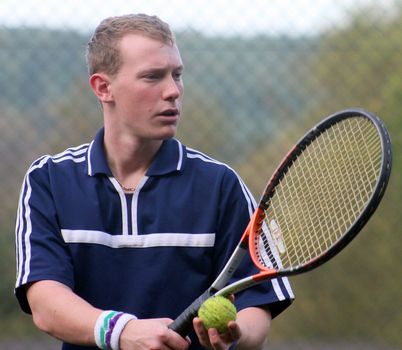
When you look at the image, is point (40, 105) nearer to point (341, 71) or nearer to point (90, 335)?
point (341, 71)

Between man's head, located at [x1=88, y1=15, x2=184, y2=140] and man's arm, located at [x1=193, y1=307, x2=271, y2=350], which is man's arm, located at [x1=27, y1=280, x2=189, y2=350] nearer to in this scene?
man's arm, located at [x1=193, y1=307, x2=271, y2=350]

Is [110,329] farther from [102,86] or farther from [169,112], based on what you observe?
[102,86]

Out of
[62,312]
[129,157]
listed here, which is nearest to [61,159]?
[129,157]

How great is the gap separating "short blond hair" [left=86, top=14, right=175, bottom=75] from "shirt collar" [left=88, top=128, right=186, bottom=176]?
0.23 m

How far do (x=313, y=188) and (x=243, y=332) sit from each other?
0.51 metres

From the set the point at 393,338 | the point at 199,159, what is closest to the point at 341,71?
the point at 393,338

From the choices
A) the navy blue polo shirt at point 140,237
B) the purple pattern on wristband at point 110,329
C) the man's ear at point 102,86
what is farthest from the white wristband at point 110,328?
the man's ear at point 102,86

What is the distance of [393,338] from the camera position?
498cm

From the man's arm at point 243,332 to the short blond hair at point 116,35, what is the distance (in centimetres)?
77

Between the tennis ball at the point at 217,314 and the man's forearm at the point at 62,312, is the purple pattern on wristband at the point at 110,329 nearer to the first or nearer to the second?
the man's forearm at the point at 62,312

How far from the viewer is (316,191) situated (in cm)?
327

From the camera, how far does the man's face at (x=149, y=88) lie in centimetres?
320

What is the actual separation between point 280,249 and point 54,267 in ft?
1.96

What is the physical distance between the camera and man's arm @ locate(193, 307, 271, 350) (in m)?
2.85
